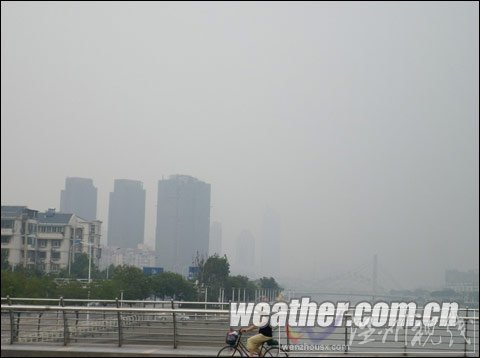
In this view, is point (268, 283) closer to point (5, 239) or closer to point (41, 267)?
point (41, 267)

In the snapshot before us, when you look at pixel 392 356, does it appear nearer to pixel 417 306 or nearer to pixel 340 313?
pixel 340 313

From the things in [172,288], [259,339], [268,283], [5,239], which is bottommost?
[259,339]

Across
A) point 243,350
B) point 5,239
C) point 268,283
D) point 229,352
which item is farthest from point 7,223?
point 268,283

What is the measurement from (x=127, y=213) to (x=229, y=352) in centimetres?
4584

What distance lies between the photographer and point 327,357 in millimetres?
15344

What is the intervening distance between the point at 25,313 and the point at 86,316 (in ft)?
7.29

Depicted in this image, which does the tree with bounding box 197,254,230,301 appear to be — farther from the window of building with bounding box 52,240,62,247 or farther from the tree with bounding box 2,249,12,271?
the tree with bounding box 2,249,12,271

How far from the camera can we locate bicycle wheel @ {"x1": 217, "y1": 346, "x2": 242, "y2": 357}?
1502cm

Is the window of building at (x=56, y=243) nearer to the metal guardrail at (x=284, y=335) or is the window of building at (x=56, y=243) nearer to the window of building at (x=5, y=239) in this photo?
the window of building at (x=5, y=239)

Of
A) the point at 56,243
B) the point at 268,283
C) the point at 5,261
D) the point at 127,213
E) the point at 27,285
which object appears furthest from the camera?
the point at 127,213

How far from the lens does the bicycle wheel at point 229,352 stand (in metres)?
15.0

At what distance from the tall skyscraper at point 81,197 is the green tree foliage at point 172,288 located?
1443 centimetres

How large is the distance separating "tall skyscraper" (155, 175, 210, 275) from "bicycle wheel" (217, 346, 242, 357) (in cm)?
2907

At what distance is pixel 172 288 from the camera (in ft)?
112
